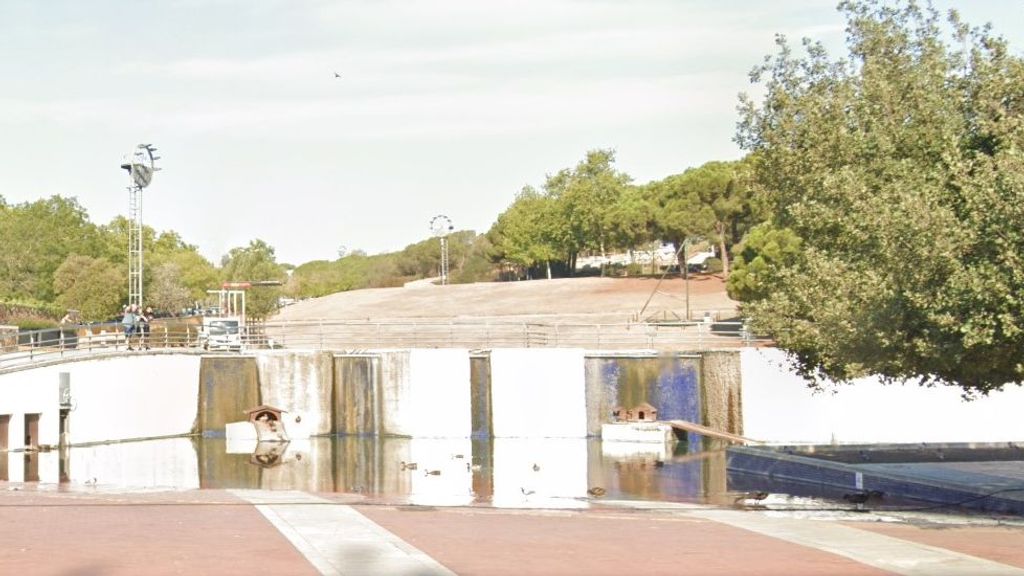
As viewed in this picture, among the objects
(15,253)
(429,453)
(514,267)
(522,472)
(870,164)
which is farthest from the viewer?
(514,267)

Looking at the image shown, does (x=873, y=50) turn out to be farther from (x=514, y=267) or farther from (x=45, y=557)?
(x=514, y=267)

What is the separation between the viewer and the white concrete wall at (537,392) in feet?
159

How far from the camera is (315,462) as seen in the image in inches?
1572

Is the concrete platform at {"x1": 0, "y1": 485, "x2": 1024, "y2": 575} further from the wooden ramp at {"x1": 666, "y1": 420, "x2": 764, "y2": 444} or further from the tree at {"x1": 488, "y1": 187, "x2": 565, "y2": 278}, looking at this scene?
the tree at {"x1": 488, "y1": 187, "x2": 565, "y2": 278}

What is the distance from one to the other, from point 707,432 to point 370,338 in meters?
25.5

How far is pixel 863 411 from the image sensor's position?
43.0 metres

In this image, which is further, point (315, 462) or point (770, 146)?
point (315, 462)

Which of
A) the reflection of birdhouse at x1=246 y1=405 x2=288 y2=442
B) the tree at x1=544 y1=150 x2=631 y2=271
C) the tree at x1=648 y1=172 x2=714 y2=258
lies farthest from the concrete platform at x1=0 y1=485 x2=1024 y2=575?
the tree at x1=544 y1=150 x2=631 y2=271

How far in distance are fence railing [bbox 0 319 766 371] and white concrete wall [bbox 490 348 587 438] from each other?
3245mm

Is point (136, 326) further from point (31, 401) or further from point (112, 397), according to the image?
point (31, 401)

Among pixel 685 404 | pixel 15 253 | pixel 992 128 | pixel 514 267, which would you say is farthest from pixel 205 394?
pixel 514 267

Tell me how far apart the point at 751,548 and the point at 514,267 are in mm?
102857

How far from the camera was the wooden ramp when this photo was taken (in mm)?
41688

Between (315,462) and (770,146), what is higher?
(770,146)
